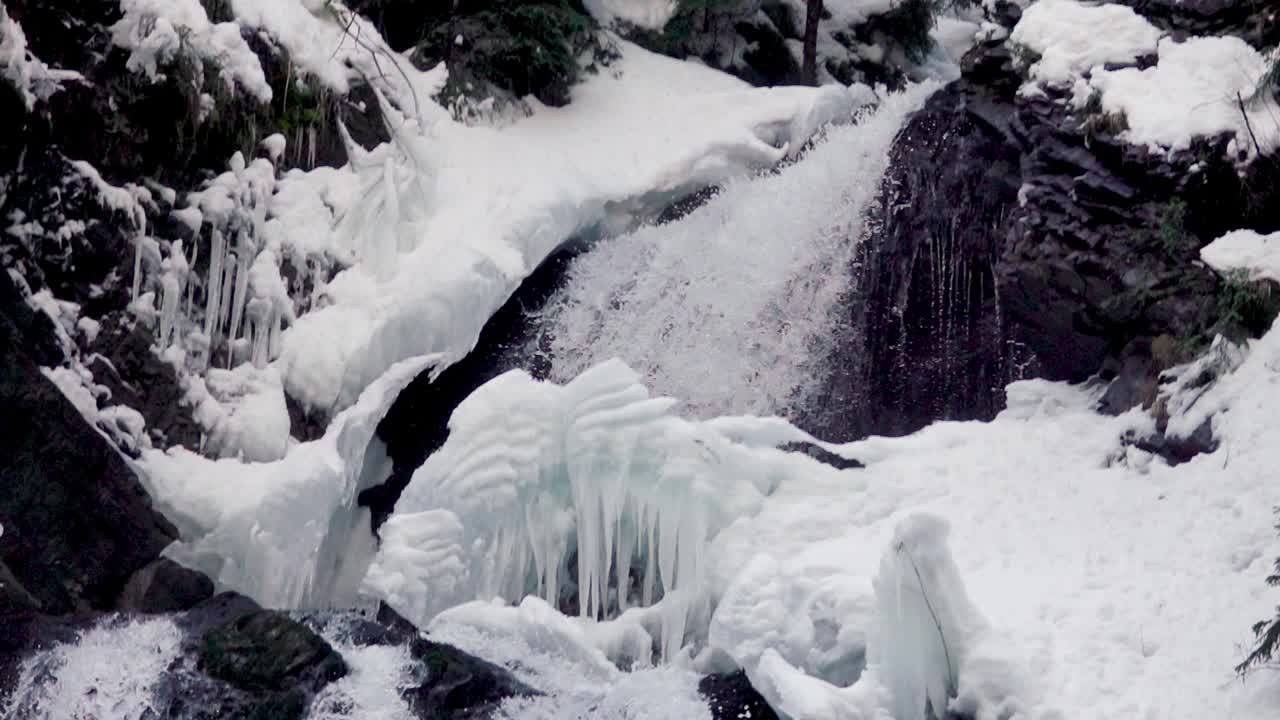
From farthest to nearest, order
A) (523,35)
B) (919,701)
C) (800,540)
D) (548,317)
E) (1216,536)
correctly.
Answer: (523,35) < (548,317) < (800,540) < (1216,536) < (919,701)

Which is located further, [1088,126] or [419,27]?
[419,27]

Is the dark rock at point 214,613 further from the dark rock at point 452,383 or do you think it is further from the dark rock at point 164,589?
the dark rock at point 452,383

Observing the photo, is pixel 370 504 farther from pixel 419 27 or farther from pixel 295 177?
pixel 419 27

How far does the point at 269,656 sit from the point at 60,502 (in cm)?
178

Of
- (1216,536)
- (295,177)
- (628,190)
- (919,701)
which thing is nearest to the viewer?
(919,701)

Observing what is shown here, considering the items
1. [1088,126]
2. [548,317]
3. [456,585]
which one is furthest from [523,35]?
[456,585]

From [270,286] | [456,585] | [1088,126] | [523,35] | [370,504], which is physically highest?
[1088,126]

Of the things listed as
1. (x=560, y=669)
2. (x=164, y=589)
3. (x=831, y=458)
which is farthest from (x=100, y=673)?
(x=831, y=458)

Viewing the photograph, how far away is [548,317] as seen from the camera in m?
9.16

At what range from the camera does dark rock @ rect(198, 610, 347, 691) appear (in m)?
5.58

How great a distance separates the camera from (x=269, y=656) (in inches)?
224

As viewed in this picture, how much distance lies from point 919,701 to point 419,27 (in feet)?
28.0

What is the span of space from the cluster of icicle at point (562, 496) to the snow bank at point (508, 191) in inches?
47.0

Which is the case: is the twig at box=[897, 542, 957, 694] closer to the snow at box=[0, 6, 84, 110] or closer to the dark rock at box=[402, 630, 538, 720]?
the dark rock at box=[402, 630, 538, 720]
